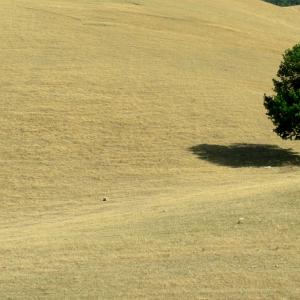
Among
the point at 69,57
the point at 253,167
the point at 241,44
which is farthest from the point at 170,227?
the point at 241,44

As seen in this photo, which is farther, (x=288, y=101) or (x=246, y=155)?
(x=246, y=155)

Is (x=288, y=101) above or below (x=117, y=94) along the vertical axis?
above

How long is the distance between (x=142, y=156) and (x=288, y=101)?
610cm

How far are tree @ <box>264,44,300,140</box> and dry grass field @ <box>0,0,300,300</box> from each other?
4.17 feet

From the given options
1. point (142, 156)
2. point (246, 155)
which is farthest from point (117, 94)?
point (246, 155)

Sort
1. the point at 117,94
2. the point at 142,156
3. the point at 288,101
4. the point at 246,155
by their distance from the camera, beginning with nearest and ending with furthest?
1. the point at 142,156
2. the point at 288,101
3. the point at 246,155
4. the point at 117,94

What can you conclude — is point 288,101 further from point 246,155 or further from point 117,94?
point 117,94

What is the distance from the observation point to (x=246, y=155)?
1132 inches

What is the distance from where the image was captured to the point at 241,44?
4988cm

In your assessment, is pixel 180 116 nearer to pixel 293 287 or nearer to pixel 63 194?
pixel 63 194

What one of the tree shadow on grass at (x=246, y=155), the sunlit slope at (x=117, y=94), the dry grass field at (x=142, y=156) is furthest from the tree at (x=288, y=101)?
the sunlit slope at (x=117, y=94)

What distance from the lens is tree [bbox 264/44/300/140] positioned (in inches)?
1081

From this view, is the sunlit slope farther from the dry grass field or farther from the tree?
the tree

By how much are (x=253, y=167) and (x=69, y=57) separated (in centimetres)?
1735
